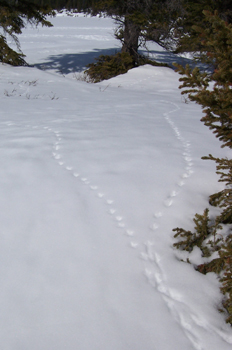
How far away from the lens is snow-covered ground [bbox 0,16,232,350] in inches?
64.8

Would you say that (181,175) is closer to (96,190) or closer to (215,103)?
(96,190)

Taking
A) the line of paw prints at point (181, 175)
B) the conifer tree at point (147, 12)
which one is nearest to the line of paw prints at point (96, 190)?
the line of paw prints at point (181, 175)

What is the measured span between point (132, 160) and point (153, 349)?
199cm

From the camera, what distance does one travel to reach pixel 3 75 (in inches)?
361

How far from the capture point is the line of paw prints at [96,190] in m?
2.32

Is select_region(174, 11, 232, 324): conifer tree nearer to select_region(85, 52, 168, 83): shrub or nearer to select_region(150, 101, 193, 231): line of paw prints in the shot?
select_region(150, 101, 193, 231): line of paw prints

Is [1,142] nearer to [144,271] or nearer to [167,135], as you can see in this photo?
[167,135]

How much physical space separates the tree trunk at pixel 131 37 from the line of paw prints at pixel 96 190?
942 cm

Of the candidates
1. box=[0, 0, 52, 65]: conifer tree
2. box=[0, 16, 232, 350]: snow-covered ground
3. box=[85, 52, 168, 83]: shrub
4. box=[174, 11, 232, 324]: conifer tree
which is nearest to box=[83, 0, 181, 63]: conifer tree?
box=[85, 52, 168, 83]: shrub

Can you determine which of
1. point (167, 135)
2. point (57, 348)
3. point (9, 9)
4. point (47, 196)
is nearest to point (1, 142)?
point (47, 196)

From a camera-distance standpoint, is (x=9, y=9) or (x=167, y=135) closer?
(x=167, y=135)

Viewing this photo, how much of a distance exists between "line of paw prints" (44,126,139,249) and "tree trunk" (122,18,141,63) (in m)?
9.42

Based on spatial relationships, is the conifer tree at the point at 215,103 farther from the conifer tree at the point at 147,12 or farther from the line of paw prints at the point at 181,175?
the conifer tree at the point at 147,12

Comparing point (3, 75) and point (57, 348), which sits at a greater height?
point (3, 75)
